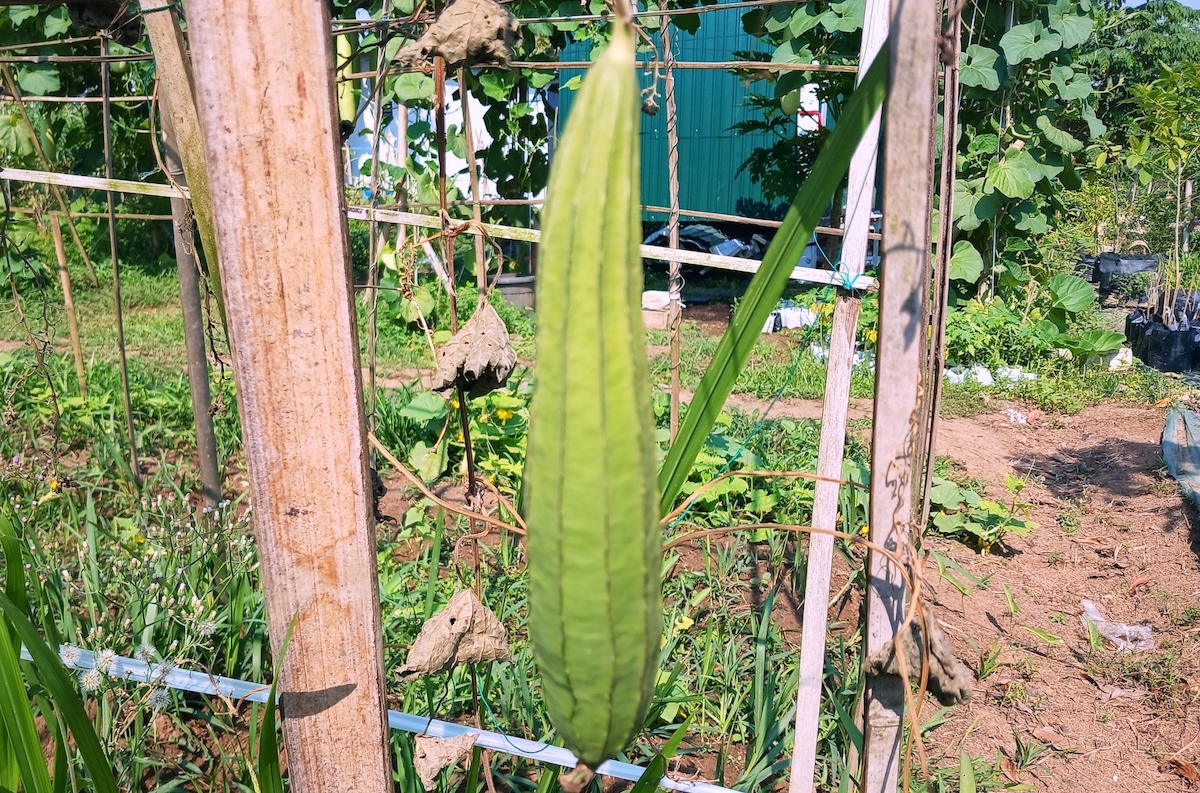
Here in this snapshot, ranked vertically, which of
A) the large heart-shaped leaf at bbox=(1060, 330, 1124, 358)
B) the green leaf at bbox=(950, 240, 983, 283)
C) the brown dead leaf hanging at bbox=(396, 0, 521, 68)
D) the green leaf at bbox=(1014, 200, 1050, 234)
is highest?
the brown dead leaf hanging at bbox=(396, 0, 521, 68)

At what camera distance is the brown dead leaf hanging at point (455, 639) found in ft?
3.43

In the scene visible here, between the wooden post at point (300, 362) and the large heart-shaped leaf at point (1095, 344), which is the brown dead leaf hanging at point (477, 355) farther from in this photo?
the large heart-shaped leaf at point (1095, 344)

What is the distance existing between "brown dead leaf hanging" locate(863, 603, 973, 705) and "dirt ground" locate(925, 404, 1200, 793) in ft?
5.83

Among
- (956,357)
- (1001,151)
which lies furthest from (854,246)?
(1001,151)

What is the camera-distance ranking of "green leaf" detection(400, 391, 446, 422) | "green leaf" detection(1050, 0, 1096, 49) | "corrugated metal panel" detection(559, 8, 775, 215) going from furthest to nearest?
"corrugated metal panel" detection(559, 8, 775, 215) → "green leaf" detection(1050, 0, 1096, 49) → "green leaf" detection(400, 391, 446, 422)

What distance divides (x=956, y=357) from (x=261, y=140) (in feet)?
20.8

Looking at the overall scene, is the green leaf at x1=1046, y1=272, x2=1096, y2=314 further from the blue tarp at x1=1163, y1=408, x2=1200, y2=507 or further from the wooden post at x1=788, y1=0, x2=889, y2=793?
the wooden post at x1=788, y1=0, x2=889, y2=793

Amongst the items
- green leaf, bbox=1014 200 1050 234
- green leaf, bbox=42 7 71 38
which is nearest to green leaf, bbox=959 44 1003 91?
green leaf, bbox=1014 200 1050 234

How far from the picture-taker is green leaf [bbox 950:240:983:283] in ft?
21.2

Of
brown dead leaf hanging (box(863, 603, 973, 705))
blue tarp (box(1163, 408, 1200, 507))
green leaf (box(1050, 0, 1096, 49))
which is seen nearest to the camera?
brown dead leaf hanging (box(863, 603, 973, 705))

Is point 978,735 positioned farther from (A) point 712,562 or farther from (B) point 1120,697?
(A) point 712,562

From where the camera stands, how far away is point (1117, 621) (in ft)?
10.9

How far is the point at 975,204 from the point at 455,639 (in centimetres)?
633

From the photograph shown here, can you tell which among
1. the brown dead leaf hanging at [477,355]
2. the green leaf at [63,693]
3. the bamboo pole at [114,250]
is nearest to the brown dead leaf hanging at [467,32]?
the brown dead leaf hanging at [477,355]
